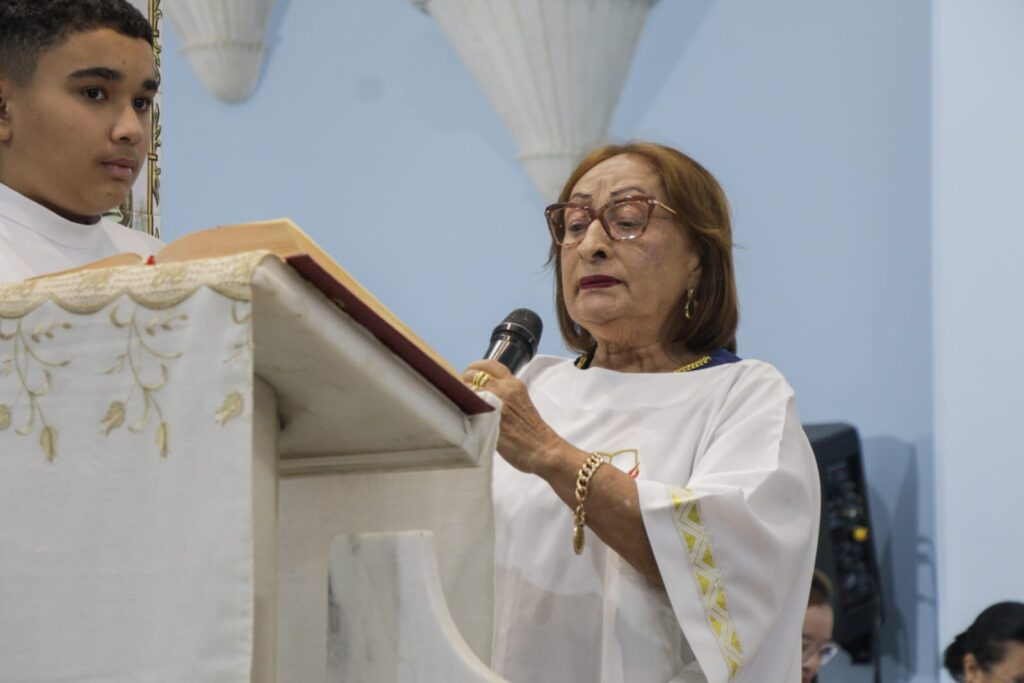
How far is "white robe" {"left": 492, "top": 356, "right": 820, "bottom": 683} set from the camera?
7.79ft

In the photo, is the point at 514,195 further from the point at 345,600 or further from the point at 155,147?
the point at 345,600

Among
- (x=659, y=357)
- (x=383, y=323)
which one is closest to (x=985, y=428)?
(x=659, y=357)

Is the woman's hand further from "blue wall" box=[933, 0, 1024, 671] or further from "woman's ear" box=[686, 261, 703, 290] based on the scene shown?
"blue wall" box=[933, 0, 1024, 671]

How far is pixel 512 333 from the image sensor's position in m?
2.55

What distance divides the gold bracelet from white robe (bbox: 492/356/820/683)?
0.08 meters

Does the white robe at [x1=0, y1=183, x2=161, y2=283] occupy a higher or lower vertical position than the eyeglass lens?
lower

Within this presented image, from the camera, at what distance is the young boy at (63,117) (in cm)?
199

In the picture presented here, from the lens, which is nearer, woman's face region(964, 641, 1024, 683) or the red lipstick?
the red lipstick

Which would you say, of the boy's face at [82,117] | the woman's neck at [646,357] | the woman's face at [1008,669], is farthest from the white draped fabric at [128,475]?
the woman's face at [1008,669]

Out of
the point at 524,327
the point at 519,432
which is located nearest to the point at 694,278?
the point at 524,327

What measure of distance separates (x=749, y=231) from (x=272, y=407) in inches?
162

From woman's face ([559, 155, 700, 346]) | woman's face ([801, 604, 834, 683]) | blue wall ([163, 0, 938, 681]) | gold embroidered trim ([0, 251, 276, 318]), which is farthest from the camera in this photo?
blue wall ([163, 0, 938, 681])

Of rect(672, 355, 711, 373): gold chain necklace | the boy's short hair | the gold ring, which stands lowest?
the gold ring

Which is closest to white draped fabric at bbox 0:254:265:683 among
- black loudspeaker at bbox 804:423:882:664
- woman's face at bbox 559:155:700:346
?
woman's face at bbox 559:155:700:346
